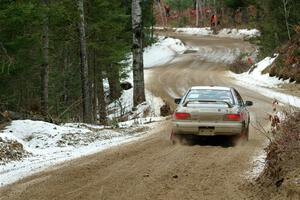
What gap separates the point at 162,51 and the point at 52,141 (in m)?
43.4

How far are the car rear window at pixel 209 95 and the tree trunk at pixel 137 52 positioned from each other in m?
9.74

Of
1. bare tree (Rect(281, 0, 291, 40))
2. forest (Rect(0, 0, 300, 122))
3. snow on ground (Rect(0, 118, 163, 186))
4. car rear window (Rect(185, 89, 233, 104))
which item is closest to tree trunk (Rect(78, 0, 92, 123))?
forest (Rect(0, 0, 300, 122))

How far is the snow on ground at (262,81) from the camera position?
1112 inches

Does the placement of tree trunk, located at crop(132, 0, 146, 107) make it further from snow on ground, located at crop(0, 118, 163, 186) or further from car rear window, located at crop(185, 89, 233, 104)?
car rear window, located at crop(185, 89, 233, 104)

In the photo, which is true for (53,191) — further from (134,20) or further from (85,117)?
(134,20)

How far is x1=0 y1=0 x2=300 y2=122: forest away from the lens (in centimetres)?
1598

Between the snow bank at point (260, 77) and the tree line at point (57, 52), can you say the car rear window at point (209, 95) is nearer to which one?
the tree line at point (57, 52)

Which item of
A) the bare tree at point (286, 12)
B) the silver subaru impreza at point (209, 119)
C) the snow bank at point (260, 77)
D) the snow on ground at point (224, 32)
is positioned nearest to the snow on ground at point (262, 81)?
the snow bank at point (260, 77)

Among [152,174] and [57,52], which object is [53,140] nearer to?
[152,174]

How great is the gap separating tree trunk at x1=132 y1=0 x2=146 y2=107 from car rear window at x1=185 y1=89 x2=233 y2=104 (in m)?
9.74

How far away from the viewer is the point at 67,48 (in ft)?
91.0

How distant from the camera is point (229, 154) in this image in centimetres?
1177

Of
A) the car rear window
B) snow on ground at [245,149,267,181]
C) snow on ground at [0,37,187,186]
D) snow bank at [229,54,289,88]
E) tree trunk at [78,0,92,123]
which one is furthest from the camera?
snow bank at [229,54,289,88]

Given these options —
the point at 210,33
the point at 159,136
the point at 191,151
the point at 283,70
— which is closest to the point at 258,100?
the point at 283,70
